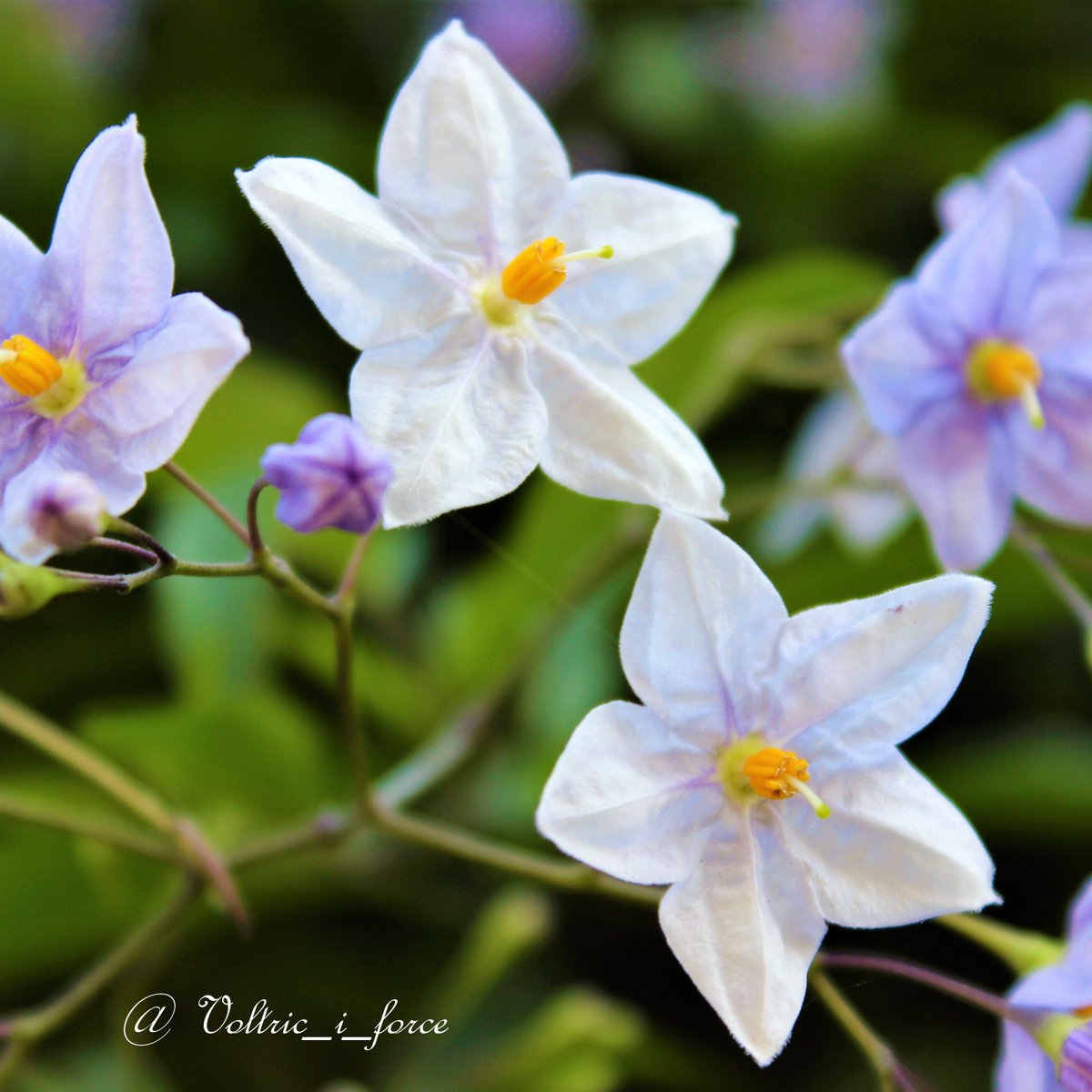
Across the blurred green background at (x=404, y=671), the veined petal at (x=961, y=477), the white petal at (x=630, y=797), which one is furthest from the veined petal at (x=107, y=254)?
the veined petal at (x=961, y=477)

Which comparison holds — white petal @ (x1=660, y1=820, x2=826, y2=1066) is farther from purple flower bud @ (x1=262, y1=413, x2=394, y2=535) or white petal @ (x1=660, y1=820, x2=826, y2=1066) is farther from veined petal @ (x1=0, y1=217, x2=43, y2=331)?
veined petal @ (x1=0, y1=217, x2=43, y2=331)

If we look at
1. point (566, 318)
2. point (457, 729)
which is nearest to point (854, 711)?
point (566, 318)

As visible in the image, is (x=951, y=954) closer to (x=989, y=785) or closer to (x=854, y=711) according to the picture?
(x=989, y=785)

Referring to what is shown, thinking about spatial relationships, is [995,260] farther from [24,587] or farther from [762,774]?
[24,587]

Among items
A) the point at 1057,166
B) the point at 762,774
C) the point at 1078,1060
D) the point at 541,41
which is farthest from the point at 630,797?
the point at 541,41

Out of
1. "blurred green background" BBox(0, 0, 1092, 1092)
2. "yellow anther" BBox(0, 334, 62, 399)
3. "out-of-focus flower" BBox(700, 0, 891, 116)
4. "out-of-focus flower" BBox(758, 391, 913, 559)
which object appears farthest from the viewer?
"out-of-focus flower" BBox(700, 0, 891, 116)

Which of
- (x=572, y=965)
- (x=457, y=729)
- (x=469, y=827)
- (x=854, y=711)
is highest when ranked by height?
(x=854, y=711)

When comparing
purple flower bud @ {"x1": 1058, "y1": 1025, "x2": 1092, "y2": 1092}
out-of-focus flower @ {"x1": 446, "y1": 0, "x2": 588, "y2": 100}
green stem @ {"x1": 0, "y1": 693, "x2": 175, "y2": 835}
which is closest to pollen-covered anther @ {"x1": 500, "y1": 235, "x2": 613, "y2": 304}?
green stem @ {"x1": 0, "y1": 693, "x2": 175, "y2": 835}
